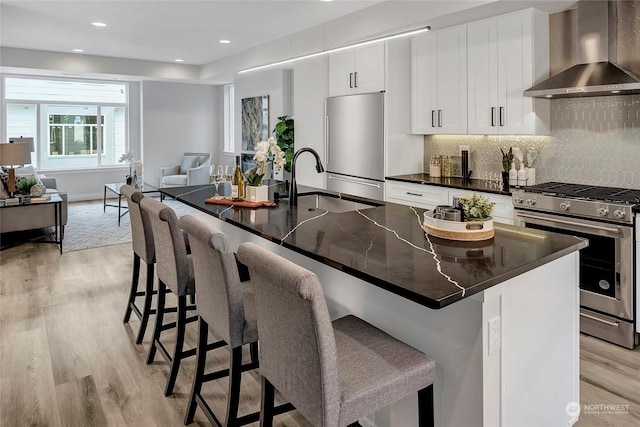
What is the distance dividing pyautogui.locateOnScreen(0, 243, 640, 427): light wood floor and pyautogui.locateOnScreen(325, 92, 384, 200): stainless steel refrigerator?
2.37m

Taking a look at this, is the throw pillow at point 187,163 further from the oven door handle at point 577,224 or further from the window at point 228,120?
the oven door handle at point 577,224

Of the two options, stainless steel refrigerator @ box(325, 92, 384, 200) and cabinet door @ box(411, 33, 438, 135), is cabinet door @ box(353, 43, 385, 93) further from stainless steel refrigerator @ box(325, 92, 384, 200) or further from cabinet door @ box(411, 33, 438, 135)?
cabinet door @ box(411, 33, 438, 135)

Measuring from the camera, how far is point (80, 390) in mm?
2486

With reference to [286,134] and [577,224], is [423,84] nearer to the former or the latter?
[577,224]

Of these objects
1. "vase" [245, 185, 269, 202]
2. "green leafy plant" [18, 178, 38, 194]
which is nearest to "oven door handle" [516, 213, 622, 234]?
"vase" [245, 185, 269, 202]

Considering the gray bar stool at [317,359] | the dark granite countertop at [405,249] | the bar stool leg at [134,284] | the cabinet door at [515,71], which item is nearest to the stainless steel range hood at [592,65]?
the cabinet door at [515,71]

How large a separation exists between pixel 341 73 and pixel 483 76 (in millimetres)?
1643

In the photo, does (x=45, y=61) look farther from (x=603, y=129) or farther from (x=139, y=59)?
(x=603, y=129)

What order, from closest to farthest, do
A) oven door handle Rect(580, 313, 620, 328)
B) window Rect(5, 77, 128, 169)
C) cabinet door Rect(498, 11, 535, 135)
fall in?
oven door handle Rect(580, 313, 620, 328)
cabinet door Rect(498, 11, 535, 135)
window Rect(5, 77, 128, 169)

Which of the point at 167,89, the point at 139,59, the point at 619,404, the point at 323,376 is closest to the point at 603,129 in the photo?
the point at 619,404

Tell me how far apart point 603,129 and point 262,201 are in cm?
274

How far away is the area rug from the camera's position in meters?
5.88

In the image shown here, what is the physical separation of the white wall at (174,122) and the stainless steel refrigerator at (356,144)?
5.61m

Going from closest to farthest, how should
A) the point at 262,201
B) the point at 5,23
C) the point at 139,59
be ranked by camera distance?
the point at 262,201
the point at 5,23
the point at 139,59
